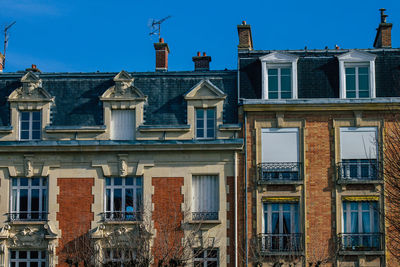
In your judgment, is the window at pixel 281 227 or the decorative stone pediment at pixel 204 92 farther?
the decorative stone pediment at pixel 204 92

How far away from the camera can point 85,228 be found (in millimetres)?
28766

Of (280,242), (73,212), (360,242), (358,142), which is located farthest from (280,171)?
(73,212)

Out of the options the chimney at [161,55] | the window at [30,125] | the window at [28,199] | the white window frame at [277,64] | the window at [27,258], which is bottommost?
the window at [27,258]

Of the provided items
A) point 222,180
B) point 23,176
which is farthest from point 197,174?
point 23,176

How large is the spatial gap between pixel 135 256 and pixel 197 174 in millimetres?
3524

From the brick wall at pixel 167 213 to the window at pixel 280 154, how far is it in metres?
2.98

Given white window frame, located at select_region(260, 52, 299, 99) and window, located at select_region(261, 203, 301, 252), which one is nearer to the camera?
window, located at select_region(261, 203, 301, 252)

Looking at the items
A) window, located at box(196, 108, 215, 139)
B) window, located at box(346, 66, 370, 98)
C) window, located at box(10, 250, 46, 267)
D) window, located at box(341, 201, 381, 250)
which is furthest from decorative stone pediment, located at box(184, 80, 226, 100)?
window, located at box(10, 250, 46, 267)

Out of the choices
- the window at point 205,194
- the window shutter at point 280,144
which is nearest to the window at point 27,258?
the window at point 205,194

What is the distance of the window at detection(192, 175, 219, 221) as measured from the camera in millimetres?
28938

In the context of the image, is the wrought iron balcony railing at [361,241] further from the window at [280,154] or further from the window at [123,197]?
the window at [123,197]

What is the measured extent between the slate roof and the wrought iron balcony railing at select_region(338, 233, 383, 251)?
4795 millimetres

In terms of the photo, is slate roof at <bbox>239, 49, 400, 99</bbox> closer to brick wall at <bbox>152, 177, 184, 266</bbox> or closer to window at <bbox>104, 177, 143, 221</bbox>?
brick wall at <bbox>152, 177, 184, 266</bbox>

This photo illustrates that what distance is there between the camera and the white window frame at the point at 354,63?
2908cm
